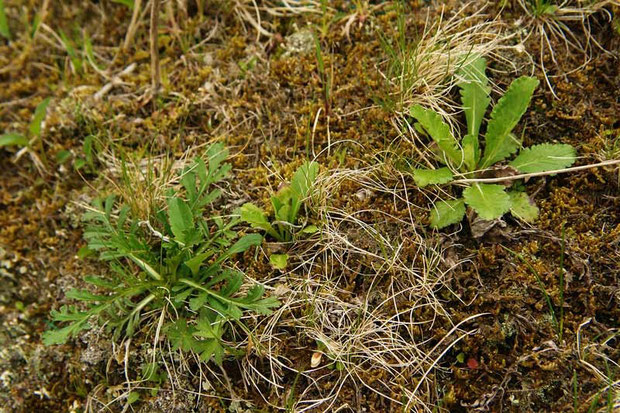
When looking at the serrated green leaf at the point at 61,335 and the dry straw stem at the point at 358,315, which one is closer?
the dry straw stem at the point at 358,315

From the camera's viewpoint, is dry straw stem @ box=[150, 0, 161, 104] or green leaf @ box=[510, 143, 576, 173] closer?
green leaf @ box=[510, 143, 576, 173]

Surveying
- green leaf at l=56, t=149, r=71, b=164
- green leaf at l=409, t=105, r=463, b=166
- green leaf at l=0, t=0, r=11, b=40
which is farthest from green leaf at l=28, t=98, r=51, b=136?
Answer: green leaf at l=409, t=105, r=463, b=166

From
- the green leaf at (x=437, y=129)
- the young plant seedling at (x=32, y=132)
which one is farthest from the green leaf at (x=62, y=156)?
the green leaf at (x=437, y=129)

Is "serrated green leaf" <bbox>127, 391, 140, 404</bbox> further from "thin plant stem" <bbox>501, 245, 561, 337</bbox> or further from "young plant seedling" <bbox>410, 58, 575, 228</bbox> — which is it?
"thin plant stem" <bbox>501, 245, 561, 337</bbox>

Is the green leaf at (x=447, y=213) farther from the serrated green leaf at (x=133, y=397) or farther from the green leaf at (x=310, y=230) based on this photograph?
the serrated green leaf at (x=133, y=397)

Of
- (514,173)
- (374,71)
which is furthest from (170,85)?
(514,173)

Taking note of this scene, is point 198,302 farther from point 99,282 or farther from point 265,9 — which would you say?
point 265,9

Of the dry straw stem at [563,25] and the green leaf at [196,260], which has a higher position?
the dry straw stem at [563,25]
